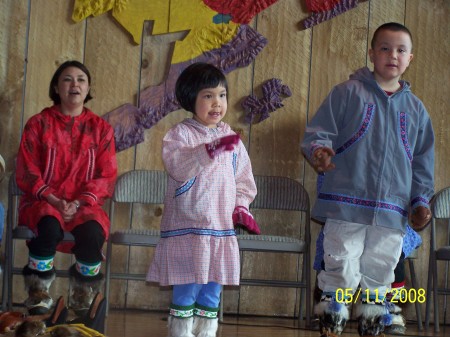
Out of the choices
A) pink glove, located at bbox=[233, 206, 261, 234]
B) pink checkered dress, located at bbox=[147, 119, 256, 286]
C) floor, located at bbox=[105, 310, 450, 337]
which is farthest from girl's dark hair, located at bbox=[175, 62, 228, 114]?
floor, located at bbox=[105, 310, 450, 337]

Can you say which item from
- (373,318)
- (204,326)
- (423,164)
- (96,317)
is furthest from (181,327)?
(423,164)

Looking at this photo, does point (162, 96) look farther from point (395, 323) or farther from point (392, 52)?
point (395, 323)

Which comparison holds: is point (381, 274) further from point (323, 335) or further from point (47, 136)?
point (47, 136)

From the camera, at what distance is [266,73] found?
4.91 meters

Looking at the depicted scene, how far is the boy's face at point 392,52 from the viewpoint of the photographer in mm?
3820

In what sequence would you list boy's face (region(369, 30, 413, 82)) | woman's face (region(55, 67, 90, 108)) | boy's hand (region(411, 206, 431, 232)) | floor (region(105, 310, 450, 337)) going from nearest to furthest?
boy's hand (region(411, 206, 431, 232)), boy's face (region(369, 30, 413, 82)), floor (region(105, 310, 450, 337)), woman's face (region(55, 67, 90, 108))

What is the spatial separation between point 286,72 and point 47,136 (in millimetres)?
1512

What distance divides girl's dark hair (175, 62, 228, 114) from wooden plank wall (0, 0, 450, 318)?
139 centimetres

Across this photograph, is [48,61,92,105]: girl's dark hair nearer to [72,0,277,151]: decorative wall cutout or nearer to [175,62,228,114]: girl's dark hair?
[72,0,277,151]: decorative wall cutout

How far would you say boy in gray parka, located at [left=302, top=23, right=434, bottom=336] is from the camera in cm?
363

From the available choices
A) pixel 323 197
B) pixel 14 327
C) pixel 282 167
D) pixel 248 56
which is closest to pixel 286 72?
pixel 248 56

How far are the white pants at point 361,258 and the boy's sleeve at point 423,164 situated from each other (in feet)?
0.85

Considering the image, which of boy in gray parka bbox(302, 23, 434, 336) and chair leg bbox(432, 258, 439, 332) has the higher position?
boy in gray parka bbox(302, 23, 434, 336)

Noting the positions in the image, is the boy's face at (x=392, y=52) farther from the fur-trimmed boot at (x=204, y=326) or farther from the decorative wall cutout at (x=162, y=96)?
the fur-trimmed boot at (x=204, y=326)
